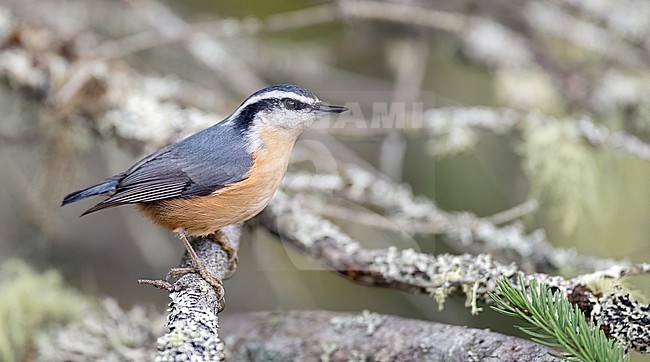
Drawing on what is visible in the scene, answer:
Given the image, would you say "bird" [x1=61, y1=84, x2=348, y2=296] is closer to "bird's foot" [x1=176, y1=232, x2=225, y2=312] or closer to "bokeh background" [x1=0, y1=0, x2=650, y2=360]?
"bird's foot" [x1=176, y1=232, x2=225, y2=312]

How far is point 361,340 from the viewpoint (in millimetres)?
1603

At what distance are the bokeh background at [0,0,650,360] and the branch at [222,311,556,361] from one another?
80 centimetres

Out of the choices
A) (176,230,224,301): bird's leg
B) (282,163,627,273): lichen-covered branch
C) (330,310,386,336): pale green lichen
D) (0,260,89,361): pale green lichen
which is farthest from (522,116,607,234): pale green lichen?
(0,260,89,361): pale green lichen

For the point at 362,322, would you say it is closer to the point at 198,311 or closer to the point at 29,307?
the point at 198,311

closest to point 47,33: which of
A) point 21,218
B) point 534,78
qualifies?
point 21,218

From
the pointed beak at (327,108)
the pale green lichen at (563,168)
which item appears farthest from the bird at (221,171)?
the pale green lichen at (563,168)

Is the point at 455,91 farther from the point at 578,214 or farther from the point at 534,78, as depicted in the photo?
the point at 578,214

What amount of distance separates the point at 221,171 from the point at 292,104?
293mm

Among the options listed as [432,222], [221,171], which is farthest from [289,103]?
[432,222]

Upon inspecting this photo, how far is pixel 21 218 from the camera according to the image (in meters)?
2.73

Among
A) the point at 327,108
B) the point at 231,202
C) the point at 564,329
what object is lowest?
the point at 564,329

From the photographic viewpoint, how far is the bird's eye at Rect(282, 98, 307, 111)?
209 cm

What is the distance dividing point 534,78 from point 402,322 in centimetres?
183

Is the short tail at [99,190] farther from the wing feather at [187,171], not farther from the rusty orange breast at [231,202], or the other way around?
the rusty orange breast at [231,202]
